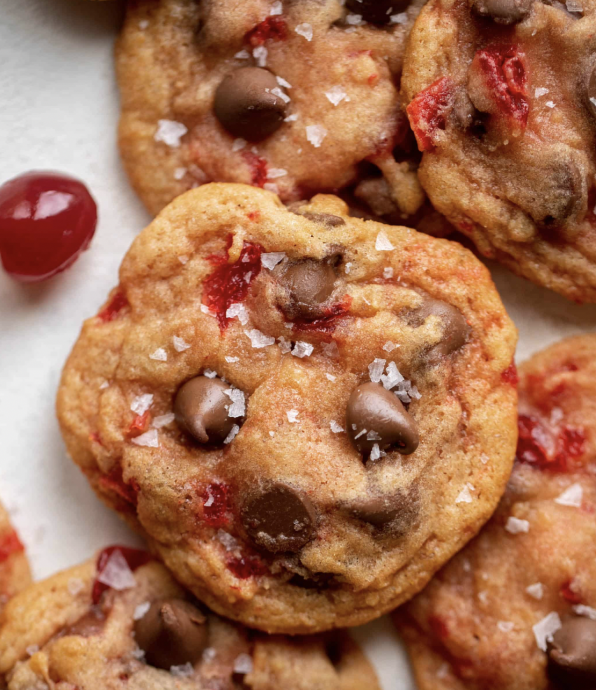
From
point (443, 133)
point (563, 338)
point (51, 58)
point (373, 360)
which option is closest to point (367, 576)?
point (373, 360)

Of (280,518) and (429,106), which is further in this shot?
(429,106)

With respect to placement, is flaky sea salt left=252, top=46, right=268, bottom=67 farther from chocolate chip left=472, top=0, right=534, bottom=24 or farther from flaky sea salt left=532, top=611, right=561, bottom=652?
flaky sea salt left=532, top=611, right=561, bottom=652

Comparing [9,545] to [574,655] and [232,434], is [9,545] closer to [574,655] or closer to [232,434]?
[232,434]

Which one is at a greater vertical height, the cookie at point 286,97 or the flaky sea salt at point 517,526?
the cookie at point 286,97

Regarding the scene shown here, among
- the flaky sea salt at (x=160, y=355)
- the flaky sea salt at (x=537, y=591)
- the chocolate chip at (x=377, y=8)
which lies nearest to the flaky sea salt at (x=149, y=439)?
the flaky sea salt at (x=160, y=355)

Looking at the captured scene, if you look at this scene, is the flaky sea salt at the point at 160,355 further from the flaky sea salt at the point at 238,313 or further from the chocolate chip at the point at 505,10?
the chocolate chip at the point at 505,10

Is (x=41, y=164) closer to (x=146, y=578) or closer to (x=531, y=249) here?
(x=146, y=578)

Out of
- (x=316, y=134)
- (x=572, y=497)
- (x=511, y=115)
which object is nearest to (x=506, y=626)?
(x=572, y=497)
